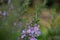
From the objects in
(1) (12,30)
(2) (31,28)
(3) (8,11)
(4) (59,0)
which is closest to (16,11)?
(3) (8,11)

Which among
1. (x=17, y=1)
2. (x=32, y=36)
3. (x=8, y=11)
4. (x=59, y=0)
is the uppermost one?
(x=59, y=0)

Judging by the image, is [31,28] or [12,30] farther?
[12,30]

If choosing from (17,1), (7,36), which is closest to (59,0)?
(17,1)

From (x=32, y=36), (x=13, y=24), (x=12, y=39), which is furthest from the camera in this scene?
(x=13, y=24)

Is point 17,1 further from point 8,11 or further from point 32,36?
point 32,36

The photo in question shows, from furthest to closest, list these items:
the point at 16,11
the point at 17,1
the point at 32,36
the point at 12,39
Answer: the point at 17,1 < the point at 16,11 < the point at 12,39 < the point at 32,36

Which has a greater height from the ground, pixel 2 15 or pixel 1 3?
pixel 1 3

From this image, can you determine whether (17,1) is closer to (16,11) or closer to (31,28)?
(16,11)

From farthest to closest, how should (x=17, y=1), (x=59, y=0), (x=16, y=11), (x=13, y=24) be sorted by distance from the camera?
(x=59, y=0) < (x=17, y=1) < (x=16, y=11) < (x=13, y=24)

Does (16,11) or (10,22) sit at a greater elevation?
(16,11)
